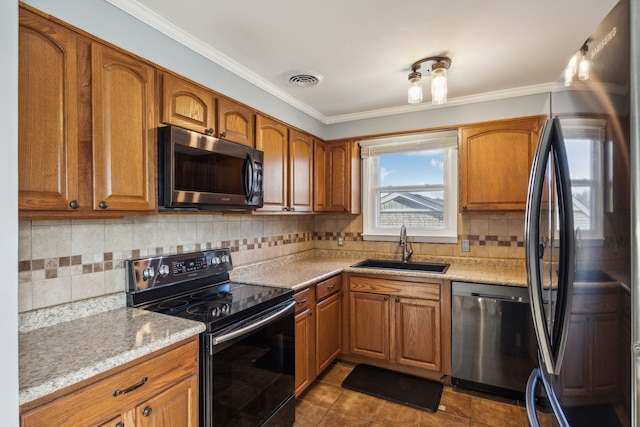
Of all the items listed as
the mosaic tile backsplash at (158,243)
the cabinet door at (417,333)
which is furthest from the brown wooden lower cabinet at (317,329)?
the mosaic tile backsplash at (158,243)

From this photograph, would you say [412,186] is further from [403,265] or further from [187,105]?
[187,105]

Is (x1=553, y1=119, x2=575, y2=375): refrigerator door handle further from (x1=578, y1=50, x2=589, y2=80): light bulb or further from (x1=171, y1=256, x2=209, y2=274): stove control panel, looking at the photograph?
(x1=171, y1=256, x2=209, y2=274): stove control panel

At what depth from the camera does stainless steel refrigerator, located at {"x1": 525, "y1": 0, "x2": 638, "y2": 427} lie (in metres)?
0.62

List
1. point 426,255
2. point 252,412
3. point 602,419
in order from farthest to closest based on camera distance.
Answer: point 426,255, point 252,412, point 602,419

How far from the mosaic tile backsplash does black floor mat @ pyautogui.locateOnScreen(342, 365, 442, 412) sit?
1.14 m

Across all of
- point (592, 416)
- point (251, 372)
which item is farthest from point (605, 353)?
point (251, 372)

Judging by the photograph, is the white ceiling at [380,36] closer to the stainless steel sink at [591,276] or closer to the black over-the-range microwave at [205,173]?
the black over-the-range microwave at [205,173]

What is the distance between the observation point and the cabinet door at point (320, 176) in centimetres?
316

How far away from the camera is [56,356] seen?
3.62 ft

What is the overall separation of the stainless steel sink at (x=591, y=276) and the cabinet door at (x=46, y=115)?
5.58 feet

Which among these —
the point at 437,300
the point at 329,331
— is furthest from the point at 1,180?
the point at 437,300

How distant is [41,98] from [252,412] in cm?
168

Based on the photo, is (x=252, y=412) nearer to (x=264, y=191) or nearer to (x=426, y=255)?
(x=264, y=191)

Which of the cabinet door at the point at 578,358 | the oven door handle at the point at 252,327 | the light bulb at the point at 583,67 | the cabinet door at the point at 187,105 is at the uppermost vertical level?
the cabinet door at the point at 187,105
